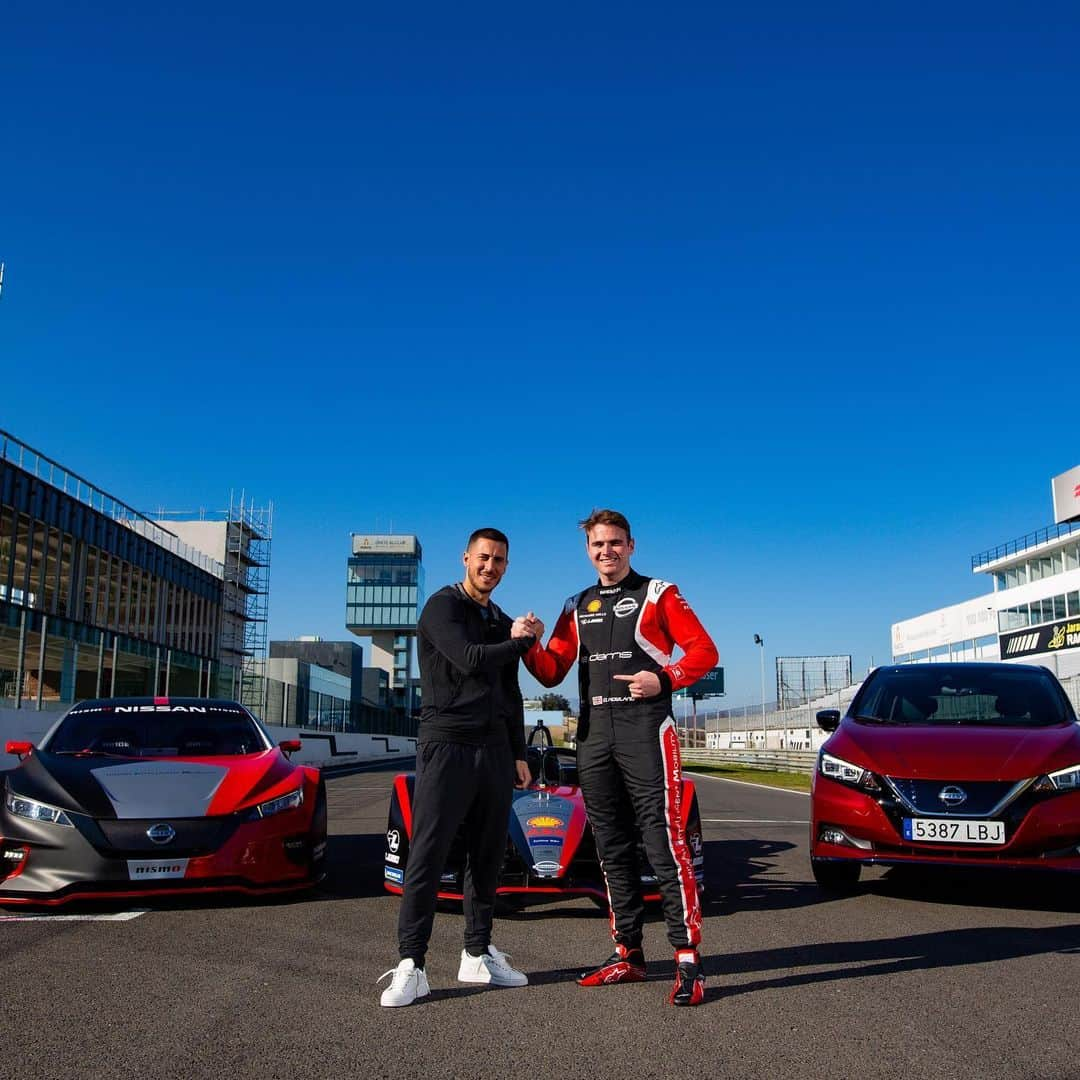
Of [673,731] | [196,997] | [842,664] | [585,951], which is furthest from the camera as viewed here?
[842,664]

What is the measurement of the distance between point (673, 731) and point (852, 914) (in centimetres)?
240

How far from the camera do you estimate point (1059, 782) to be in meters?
5.86

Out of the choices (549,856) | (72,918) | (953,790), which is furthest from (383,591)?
(953,790)

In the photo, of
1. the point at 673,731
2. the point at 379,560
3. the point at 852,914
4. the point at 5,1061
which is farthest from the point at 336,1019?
the point at 379,560

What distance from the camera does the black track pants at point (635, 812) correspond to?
4203mm

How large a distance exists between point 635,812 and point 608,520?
1.25 meters

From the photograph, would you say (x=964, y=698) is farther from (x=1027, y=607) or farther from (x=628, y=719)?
(x=1027, y=607)

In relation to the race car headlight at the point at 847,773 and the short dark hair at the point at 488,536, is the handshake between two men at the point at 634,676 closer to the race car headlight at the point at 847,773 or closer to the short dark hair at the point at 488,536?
the short dark hair at the point at 488,536

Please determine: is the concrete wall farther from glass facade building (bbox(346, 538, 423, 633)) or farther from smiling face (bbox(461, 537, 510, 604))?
glass facade building (bbox(346, 538, 423, 633))

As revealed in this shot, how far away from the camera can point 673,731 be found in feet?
14.4

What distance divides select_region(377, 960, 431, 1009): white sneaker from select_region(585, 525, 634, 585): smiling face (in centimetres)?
176

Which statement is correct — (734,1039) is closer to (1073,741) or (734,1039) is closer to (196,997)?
(196,997)

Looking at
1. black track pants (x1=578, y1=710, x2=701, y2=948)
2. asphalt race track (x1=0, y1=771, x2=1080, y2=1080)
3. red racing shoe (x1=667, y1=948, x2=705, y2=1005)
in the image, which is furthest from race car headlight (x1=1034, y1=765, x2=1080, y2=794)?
red racing shoe (x1=667, y1=948, x2=705, y2=1005)

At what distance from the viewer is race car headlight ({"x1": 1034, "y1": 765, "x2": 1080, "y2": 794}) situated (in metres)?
5.84
